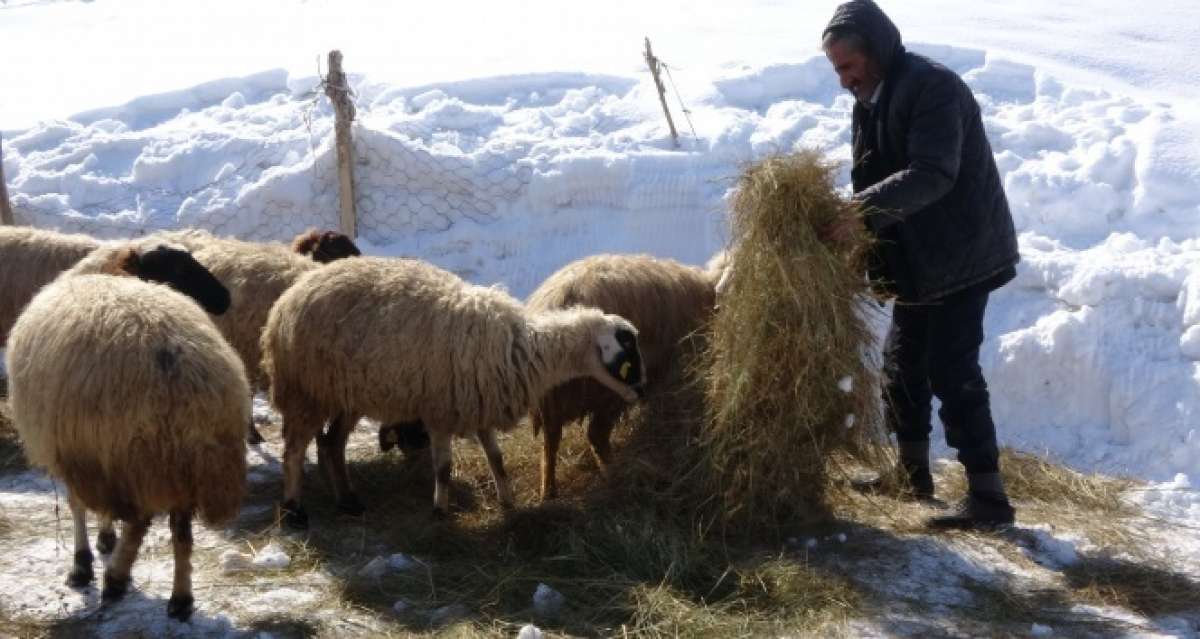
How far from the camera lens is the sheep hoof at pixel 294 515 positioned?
6484 millimetres

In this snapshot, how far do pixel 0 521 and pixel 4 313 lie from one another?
86.5 inches

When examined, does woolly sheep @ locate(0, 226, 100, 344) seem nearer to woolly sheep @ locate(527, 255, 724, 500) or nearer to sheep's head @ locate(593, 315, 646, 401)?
woolly sheep @ locate(527, 255, 724, 500)

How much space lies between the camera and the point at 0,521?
6457mm

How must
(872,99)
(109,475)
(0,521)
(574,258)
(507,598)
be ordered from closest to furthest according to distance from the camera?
(109,475) < (507,598) < (872,99) < (0,521) < (574,258)

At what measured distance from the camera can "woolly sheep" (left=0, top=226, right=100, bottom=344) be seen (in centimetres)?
817

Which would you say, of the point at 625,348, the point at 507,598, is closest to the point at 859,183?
the point at 625,348

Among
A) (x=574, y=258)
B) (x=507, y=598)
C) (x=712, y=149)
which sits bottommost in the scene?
(x=507, y=598)

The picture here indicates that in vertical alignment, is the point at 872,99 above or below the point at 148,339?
above

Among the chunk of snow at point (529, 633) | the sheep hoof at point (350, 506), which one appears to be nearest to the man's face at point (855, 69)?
the chunk of snow at point (529, 633)

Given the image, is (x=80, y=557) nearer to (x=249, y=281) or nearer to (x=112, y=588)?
(x=112, y=588)

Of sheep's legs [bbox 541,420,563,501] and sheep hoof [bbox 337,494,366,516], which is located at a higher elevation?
sheep's legs [bbox 541,420,563,501]

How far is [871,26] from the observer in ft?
18.9

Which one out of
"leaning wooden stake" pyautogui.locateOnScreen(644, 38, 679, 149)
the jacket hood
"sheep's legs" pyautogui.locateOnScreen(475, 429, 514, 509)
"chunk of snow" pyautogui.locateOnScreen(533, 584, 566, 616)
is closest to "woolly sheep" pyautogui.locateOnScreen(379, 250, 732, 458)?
"sheep's legs" pyautogui.locateOnScreen(475, 429, 514, 509)

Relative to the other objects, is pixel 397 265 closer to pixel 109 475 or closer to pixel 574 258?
pixel 109 475
